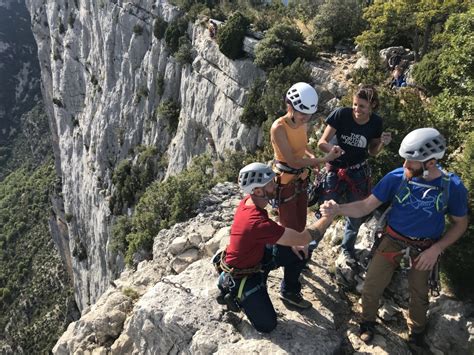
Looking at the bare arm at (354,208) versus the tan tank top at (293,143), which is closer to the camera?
the bare arm at (354,208)

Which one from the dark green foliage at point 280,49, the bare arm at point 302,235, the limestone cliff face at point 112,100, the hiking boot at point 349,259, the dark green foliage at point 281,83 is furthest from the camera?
the limestone cliff face at point 112,100

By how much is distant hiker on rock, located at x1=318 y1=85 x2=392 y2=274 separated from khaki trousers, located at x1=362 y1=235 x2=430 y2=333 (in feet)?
4.44

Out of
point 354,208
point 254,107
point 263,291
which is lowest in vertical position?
point 254,107

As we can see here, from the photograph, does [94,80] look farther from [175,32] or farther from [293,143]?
[293,143]

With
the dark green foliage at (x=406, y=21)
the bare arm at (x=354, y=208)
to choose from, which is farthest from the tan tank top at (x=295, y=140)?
the dark green foliage at (x=406, y=21)

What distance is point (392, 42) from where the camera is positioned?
17.4 meters

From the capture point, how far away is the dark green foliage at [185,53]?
26047 millimetres

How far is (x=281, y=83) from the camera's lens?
18.1 metres

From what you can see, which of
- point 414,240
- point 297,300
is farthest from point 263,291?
point 414,240

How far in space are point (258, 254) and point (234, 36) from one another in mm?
18401

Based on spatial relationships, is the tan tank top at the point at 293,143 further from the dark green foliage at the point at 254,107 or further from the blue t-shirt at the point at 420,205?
the dark green foliage at the point at 254,107

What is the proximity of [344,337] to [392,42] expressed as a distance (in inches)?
591

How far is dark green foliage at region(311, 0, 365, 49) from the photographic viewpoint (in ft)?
65.5

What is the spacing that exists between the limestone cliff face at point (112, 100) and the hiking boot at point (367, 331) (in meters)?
14.8
